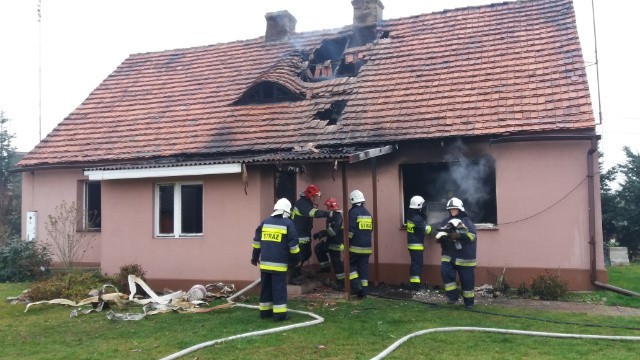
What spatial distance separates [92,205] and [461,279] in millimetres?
9859

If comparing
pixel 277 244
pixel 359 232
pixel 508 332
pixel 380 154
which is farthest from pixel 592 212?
pixel 277 244

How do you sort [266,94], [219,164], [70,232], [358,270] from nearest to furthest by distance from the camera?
[358,270] < [219,164] < [70,232] < [266,94]

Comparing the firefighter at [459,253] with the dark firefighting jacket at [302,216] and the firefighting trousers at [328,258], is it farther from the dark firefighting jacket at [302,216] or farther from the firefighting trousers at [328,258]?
the dark firefighting jacket at [302,216]

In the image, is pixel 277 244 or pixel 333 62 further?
pixel 333 62

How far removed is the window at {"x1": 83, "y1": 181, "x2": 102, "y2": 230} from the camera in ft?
46.7

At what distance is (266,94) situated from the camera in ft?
46.0

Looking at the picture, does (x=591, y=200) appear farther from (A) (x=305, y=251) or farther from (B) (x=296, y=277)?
(B) (x=296, y=277)

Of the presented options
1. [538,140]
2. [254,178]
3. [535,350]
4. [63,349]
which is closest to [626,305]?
[538,140]

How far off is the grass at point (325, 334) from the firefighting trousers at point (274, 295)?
18 centimetres

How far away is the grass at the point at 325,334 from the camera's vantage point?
6.38 meters

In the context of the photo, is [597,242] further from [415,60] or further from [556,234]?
[415,60]

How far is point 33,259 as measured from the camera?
13555 millimetres

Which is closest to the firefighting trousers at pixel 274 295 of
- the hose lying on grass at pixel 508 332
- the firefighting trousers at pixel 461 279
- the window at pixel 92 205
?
the hose lying on grass at pixel 508 332

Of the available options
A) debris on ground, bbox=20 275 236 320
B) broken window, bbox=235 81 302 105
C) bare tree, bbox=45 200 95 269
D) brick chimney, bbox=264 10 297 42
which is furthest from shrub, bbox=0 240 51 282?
brick chimney, bbox=264 10 297 42
